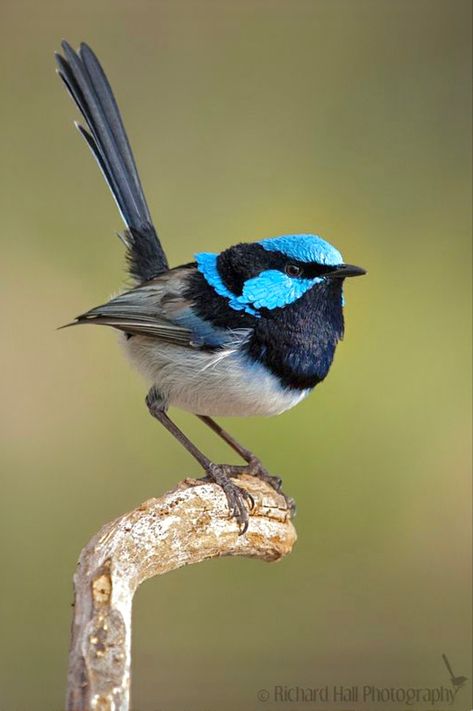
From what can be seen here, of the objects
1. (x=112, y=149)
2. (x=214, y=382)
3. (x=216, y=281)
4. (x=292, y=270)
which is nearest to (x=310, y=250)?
(x=292, y=270)

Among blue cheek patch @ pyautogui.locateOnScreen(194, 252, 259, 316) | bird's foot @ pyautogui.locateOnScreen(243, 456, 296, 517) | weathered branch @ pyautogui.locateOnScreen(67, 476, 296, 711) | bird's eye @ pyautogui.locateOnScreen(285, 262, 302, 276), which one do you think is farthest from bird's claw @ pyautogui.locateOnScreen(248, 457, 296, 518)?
bird's eye @ pyautogui.locateOnScreen(285, 262, 302, 276)

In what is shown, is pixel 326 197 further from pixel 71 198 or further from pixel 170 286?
pixel 170 286

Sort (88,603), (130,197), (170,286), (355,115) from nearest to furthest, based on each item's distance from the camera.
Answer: (88,603) < (170,286) < (130,197) < (355,115)

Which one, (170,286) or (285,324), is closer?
(285,324)

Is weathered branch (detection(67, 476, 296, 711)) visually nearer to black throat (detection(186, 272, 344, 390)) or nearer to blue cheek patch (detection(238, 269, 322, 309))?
black throat (detection(186, 272, 344, 390))

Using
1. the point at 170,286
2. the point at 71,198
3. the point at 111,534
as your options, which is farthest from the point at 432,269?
the point at 111,534

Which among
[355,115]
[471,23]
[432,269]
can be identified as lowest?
[432,269]

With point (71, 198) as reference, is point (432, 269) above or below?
below

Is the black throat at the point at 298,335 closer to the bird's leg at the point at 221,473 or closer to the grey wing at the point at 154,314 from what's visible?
the grey wing at the point at 154,314
